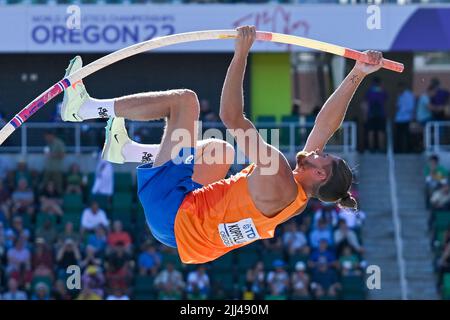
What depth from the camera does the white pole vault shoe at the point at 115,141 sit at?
10523mm

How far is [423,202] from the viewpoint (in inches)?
820

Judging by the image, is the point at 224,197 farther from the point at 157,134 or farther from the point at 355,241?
the point at 157,134

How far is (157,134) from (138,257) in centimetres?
277

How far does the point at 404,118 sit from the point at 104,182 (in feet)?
14.9

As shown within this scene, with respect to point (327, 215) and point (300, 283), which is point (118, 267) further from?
point (327, 215)

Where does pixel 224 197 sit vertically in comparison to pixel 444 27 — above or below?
below

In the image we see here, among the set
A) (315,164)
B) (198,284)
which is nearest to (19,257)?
(198,284)

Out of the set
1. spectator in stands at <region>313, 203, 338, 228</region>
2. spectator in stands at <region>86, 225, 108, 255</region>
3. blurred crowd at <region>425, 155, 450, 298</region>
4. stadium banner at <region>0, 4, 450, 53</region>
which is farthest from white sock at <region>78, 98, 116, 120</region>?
stadium banner at <region>0, 4, 450, 53</region>

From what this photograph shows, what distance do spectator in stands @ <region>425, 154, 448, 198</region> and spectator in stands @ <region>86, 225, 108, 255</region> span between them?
4616 millimetres

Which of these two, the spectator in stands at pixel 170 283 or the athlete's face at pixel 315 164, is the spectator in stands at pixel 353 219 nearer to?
the spectator in stands at pixel 170 283

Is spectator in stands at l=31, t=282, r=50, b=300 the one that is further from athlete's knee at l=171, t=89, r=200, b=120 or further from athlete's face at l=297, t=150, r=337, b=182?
athlete's face at l=297, t=150, r=337, b=182

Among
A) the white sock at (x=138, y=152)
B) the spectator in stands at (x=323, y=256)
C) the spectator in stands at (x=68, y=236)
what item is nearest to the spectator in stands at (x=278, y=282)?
the spectator in stands at (x=323, y=256)
